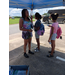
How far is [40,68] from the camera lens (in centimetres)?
229
